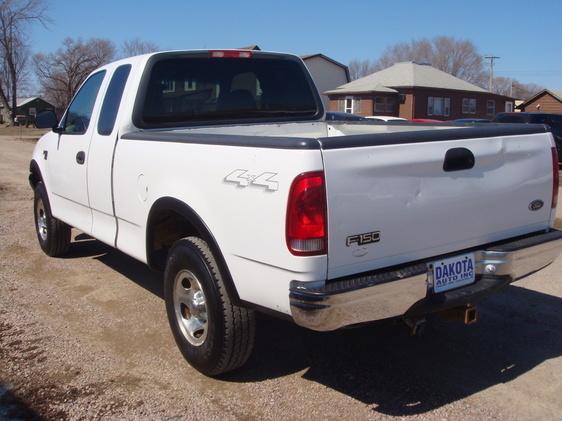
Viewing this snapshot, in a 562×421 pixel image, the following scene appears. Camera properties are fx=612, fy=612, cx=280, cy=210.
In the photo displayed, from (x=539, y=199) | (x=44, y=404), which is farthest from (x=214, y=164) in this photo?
(x=539, y=199)

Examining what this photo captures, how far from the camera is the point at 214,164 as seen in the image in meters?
3.47

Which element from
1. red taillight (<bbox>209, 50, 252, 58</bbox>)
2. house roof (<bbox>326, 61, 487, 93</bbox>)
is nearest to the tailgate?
red taillight (<bbox>209, 50, 252, 58</bbox>)

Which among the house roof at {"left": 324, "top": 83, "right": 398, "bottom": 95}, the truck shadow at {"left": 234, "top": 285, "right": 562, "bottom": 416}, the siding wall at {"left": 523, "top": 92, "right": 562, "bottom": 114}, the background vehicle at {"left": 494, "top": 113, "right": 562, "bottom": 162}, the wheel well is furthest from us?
the siding wall at {"left": 523, "top": 92, "right": 562, "bottom": 114}

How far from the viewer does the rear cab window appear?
190 inches

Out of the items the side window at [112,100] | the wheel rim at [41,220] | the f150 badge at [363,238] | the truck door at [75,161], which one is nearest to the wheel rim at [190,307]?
the f150 badge at [363,238]

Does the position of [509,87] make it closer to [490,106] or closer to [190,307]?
[490,106]

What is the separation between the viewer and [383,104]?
153 ft

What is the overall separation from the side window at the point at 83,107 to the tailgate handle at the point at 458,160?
10.8 ft

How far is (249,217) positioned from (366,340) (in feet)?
5.87

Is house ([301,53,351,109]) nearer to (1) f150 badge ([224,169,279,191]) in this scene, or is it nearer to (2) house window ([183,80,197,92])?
(2) house window ([183,80,197,92])

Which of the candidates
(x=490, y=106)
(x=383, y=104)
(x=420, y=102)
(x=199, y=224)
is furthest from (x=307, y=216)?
(x=490, y=106)

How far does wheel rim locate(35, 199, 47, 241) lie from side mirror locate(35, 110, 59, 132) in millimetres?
964

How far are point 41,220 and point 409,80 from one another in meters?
44.8

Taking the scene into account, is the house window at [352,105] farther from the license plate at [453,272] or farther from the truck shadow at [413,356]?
the license plate at [453,272]
